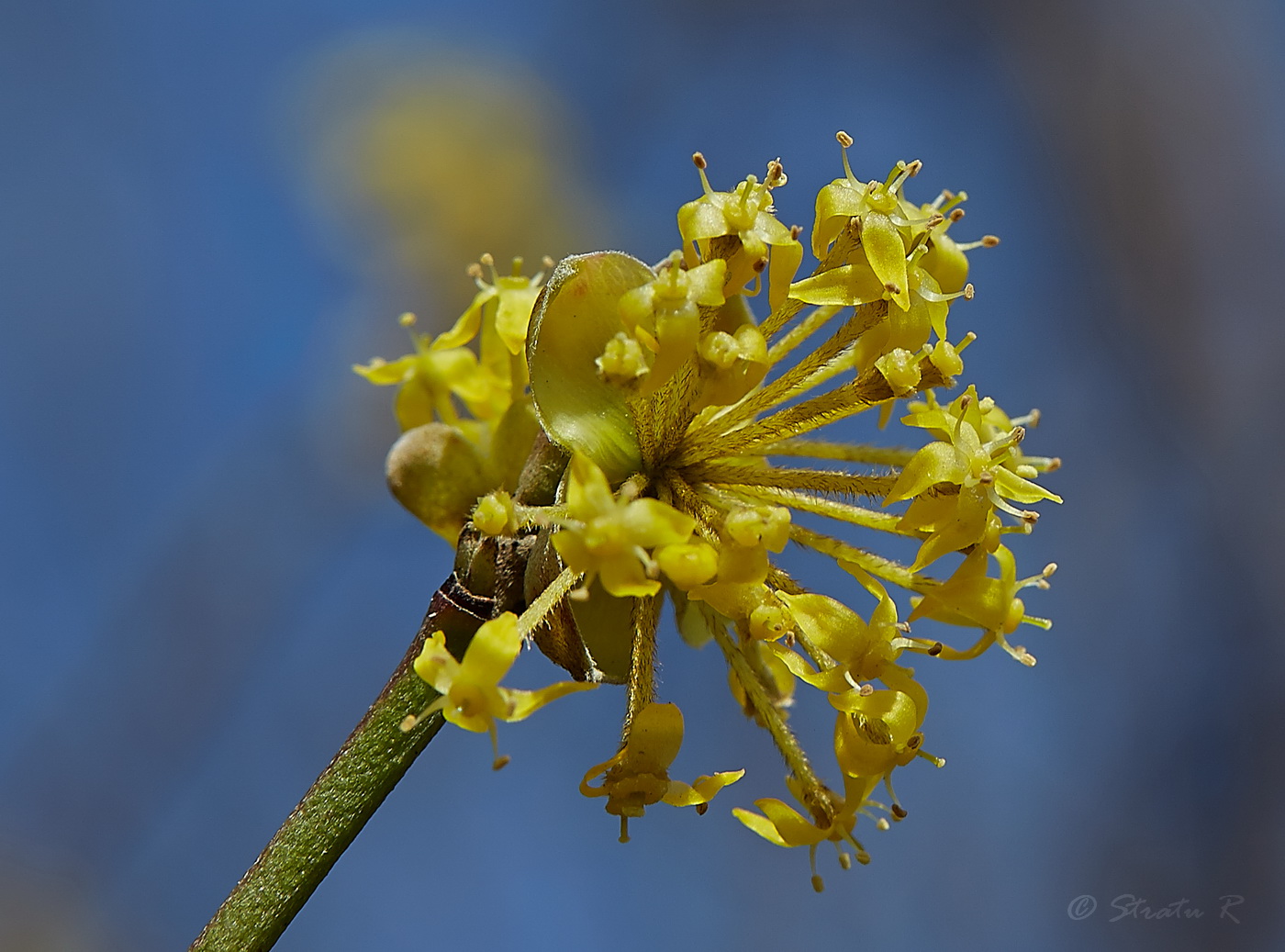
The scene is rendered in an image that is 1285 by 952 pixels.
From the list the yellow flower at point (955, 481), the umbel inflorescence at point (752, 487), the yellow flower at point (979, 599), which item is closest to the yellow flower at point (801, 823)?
the umbel inflorescence at point (752, 487)

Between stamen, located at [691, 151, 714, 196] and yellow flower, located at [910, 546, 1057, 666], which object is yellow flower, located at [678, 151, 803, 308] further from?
yellow flower, located at [910, 546, 1057, 666]

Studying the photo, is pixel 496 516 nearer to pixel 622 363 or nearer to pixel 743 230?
pixel 622 363

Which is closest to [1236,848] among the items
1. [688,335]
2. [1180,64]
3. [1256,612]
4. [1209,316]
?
[1256,612]

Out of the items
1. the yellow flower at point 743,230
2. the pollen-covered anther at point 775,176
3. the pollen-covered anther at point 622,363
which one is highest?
the pollen-covered anther at point 775,176

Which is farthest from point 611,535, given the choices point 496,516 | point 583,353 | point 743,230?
point 743,230

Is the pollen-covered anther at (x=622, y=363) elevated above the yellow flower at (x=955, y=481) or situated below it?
above

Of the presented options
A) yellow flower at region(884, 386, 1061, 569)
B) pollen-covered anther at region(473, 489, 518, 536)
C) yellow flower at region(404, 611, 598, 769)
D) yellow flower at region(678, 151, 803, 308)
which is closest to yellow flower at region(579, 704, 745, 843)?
yellow flower at region(404, 611, 598, 769)

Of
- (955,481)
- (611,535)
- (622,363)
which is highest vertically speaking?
(622,363)

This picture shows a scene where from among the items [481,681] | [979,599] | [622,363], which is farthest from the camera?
[979,599]

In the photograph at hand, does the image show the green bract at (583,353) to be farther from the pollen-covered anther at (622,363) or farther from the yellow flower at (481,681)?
the yellow flower at (481,681)
